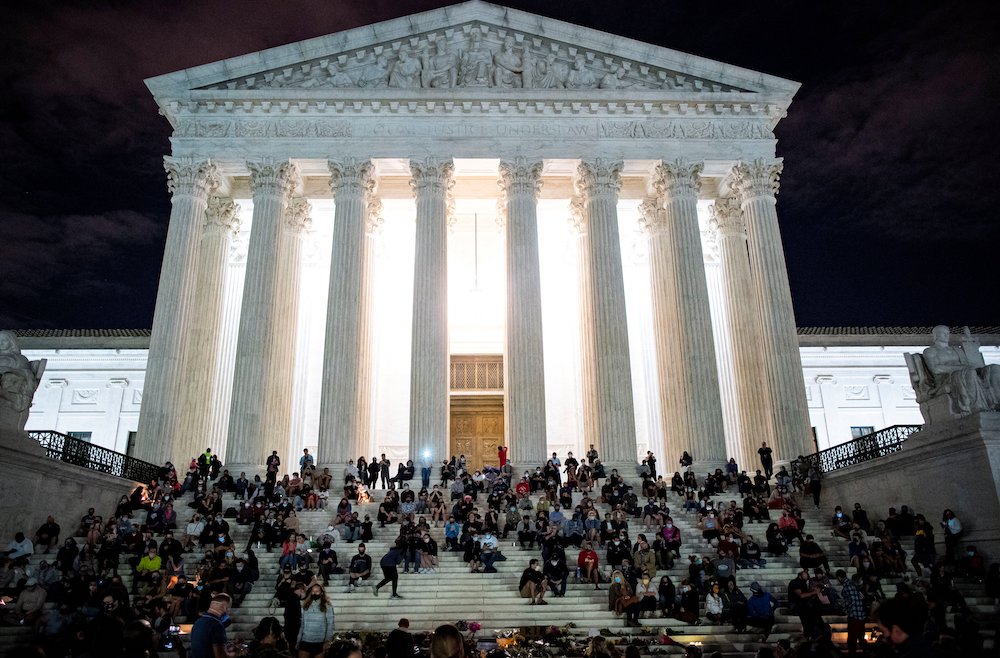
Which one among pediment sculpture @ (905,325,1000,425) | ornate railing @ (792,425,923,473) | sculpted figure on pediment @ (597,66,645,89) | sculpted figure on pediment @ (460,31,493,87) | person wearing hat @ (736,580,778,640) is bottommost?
person wearing hat @ (736,580,778,640)

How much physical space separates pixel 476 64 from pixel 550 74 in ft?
10.4

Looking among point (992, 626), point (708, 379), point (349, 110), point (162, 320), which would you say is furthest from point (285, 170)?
point (992, 626)

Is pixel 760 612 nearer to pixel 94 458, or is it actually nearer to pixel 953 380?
pixel 953 380

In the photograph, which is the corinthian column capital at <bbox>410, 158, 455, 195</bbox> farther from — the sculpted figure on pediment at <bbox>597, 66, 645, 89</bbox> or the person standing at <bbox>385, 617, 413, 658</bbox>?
the person standing at <bbox>385, 617, 413, 658</bbox>

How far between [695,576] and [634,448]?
1076 cm

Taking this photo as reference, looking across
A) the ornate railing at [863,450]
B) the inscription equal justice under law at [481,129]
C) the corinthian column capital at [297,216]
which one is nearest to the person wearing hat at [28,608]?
the ornate railing at [863,450]

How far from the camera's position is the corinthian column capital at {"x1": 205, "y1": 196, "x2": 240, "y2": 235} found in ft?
104

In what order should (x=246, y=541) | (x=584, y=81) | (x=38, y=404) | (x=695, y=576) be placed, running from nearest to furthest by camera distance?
(x=695, y=576), (x=246, y=541), (x=584, y=81), (x=38, y=404)

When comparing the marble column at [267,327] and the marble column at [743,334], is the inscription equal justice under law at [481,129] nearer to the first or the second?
the marble column at [267,327]

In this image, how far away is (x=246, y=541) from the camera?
65.1 feet

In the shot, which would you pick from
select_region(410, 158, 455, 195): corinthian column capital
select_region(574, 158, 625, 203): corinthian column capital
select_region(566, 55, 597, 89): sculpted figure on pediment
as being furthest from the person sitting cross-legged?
select_region(566, 55, 597, 89): sculpted figure on pediment

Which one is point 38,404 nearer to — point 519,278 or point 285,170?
point 285,170

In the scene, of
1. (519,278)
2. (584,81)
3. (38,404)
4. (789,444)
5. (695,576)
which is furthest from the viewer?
(38,404)

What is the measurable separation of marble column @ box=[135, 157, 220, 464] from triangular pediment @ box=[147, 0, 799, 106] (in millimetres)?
3565
